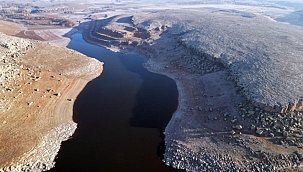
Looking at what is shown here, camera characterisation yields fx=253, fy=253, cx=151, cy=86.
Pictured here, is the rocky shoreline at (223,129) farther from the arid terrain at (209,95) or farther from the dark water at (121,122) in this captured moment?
the dark water at (121,122)

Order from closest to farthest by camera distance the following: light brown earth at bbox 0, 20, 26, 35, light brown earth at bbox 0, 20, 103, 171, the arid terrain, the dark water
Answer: the dark water < the arid terrain < light brown earth at bbox 0, 20, 103, 171 < light brown earth at bbox 0, 20, 26, 35

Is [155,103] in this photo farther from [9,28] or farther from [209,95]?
[9,28]

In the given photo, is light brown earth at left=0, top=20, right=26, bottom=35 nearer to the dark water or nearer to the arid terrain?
the arid terrain

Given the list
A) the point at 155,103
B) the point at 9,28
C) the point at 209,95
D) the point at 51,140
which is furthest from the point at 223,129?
the point at 9,28

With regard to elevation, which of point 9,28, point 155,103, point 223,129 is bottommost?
point 155,103

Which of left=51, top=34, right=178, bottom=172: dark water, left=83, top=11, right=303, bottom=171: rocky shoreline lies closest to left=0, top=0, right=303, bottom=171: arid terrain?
left=83, top=11, right=303, bottom=171: rocky shoreline

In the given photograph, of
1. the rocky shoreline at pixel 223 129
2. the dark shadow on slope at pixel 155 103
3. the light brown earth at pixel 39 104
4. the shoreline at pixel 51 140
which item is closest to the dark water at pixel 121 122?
the dark shadow on slope at pixel 155 103

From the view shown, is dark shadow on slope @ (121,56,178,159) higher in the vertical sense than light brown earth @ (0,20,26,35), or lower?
lower
